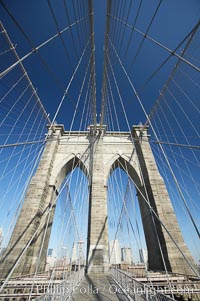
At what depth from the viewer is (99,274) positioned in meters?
7.62

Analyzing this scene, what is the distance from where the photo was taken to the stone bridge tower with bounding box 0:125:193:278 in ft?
25.3

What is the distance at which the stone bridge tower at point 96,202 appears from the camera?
7707mm

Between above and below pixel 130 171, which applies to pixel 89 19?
above

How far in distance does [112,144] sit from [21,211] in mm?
8068

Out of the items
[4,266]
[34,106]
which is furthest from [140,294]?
[34,106]

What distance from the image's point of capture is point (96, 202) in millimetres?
9734

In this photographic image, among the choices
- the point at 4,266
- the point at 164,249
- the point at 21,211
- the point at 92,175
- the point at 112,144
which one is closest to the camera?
the point at 4,266

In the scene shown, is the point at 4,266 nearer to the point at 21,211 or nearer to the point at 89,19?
the point at 21,211

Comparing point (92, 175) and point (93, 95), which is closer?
point (93, 95)

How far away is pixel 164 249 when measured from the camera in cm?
794

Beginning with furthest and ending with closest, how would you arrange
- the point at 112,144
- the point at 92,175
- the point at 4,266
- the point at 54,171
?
the point at 112,144 < the point at 54,171 < the point at 92,175 < the point at 4,266

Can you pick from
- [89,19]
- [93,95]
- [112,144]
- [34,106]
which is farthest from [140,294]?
[112,144]

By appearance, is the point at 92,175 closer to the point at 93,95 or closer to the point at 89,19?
the point at 93,95

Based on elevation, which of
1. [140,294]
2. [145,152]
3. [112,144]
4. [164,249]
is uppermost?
[112,144]
